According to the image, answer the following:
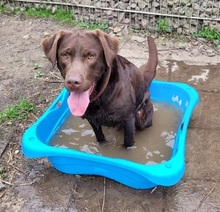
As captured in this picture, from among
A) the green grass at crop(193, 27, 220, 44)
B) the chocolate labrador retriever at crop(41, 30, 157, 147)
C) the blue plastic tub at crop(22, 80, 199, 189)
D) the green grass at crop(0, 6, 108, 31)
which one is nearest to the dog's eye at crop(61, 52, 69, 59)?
the chocolate labrador retriever at crop(41, 30, 157, 147)

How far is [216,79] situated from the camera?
14.7 ft

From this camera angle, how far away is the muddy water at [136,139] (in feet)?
11.7

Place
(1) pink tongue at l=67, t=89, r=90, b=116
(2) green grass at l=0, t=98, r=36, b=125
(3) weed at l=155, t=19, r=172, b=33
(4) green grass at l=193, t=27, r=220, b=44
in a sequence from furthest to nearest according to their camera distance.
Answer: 1. (3) weed at l=155, t=19, r=172, b=33
2. (4) green grass at l=193, t=27, r=220, b=44
3. (2) green grass at l=0, t=98, r=36, b=125
4. (1) pink tongue at l=67, t=89, r=90, b=116

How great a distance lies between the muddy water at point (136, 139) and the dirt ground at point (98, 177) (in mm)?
205

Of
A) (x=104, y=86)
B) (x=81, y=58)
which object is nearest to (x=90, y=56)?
(x=81, y=58)

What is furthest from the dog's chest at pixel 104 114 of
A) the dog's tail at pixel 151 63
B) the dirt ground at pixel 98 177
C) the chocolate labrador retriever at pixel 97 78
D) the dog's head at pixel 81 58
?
the dog's tail at pixel 151 63

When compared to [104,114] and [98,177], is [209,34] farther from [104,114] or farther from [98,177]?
[98,177]

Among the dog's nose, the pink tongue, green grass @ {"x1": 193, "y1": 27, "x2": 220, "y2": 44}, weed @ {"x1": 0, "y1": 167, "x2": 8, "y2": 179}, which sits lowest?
weed @ {"x1": 0, "y1": 167, "x2": 8, "y2": 179}

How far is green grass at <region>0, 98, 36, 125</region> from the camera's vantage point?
3947 mm

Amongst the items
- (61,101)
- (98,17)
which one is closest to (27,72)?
(61,101)

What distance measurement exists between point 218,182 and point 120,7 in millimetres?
3031

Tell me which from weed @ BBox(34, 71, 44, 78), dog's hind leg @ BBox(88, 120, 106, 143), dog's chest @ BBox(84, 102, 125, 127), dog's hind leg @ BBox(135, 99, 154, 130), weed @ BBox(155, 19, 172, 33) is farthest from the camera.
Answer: weed @ BBox(155, 19, 172, 33)

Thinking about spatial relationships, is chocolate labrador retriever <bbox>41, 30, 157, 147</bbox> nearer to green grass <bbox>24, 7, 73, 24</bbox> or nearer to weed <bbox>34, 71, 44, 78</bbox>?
weed <bbox>34, 71, 44, 78</bbox>

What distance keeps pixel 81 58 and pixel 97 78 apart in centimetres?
20
